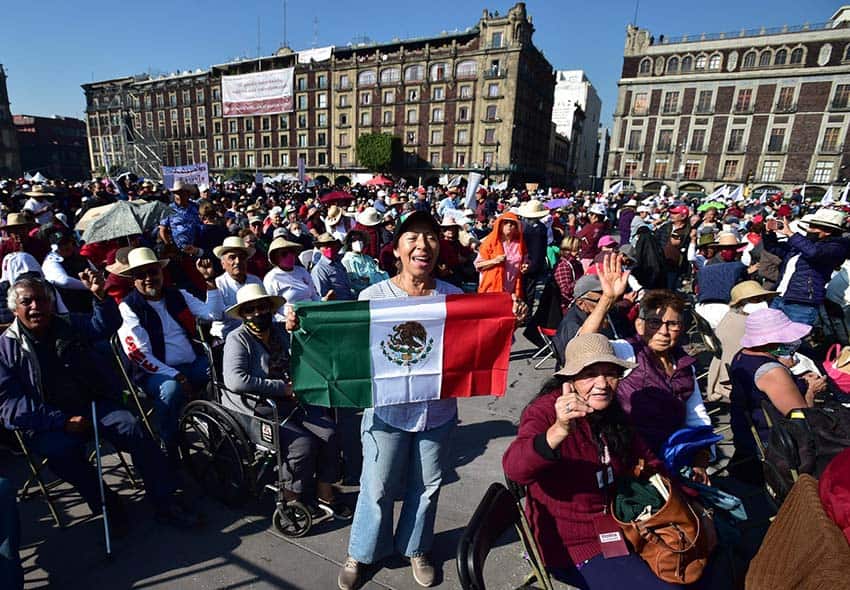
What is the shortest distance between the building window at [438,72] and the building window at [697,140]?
1224 inches

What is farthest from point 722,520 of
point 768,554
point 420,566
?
point 420,566

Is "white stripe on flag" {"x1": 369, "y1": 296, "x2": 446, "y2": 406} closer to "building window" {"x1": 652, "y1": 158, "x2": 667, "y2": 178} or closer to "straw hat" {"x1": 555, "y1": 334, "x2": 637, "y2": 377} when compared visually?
"straw hat" {"x1": 555, "y1": 334, "x2": 637, "y2": 377}

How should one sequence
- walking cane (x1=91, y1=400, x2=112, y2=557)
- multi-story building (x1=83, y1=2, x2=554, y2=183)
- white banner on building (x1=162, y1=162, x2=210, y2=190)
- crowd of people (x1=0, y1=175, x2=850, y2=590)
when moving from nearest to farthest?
crowd of people (x1=0, y1=175, x2=850, y2=590) < walking cane (x1=91, y1=400, x2=112, y2=557) < white banner on building (x1=162, y1=162, x2=210, y2=190) < multi-story building (x1=83, y1=2, x2=554, y2=183)

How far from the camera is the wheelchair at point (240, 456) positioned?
9.75 feet

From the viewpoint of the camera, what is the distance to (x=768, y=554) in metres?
1.41

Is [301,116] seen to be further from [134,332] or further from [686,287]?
[134,332]

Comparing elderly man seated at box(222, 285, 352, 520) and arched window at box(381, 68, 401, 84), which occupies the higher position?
arched window at box(381, 68, 401, 84)

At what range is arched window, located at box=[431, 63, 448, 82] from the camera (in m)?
54.0

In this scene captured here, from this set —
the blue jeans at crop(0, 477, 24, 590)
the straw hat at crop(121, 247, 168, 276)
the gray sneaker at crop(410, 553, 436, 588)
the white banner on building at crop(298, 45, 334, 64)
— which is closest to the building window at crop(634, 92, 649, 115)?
the white banner on building at crop(298, 45, 334, 64)

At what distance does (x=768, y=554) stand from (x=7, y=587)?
3289mm

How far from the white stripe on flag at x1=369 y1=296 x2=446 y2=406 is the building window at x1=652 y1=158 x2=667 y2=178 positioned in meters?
62.5

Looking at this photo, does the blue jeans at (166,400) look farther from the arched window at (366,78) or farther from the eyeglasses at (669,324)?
the arched window at (366,78)

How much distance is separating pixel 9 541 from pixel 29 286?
145cm

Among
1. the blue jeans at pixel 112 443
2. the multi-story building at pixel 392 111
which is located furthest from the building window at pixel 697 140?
the blue jeans at pixel 112 443
